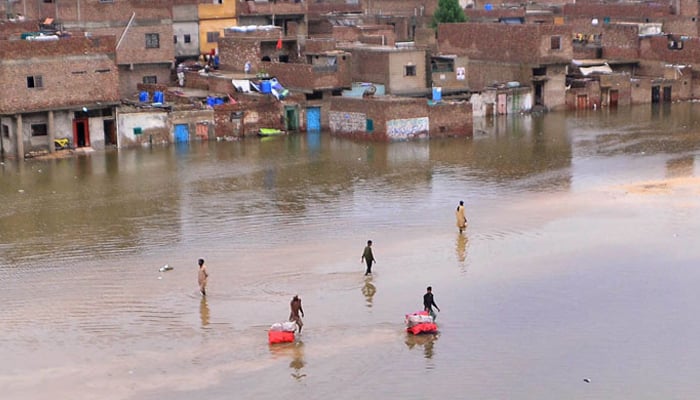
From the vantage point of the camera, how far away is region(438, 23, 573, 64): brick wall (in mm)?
54469

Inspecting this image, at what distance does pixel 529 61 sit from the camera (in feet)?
180

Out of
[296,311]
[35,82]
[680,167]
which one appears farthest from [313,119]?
[296,311]

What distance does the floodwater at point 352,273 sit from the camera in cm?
2019

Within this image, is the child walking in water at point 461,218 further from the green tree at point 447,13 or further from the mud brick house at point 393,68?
the green tree at point 447,13

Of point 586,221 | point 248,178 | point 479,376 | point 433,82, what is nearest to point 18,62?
point 248,178

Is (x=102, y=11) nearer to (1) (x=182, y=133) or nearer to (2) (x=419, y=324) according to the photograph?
(1) (x=182, y=133)

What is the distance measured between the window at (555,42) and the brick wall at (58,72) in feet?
68.7

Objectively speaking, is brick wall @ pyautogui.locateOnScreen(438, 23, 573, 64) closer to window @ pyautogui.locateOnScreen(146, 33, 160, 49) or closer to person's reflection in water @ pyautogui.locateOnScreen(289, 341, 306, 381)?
window @ pyautogui.locateOnScreen(146, 33, 160, 49)

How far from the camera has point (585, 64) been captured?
58406 millimetres

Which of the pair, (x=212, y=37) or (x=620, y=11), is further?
(x=620, y=11)

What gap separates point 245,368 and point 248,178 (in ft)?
60.6

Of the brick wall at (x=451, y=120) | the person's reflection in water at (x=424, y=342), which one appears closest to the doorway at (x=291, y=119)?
the brick wall at (x=451, y=120)

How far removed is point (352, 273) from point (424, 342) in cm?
500

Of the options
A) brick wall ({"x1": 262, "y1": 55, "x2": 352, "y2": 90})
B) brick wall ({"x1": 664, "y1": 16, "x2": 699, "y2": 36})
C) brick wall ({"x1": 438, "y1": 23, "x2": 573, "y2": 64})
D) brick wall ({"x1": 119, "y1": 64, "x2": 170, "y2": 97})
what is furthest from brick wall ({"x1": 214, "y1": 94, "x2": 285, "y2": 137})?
brick wall ({"x1": 664, "y1": 16, "x2": 699, "y2": 36})
